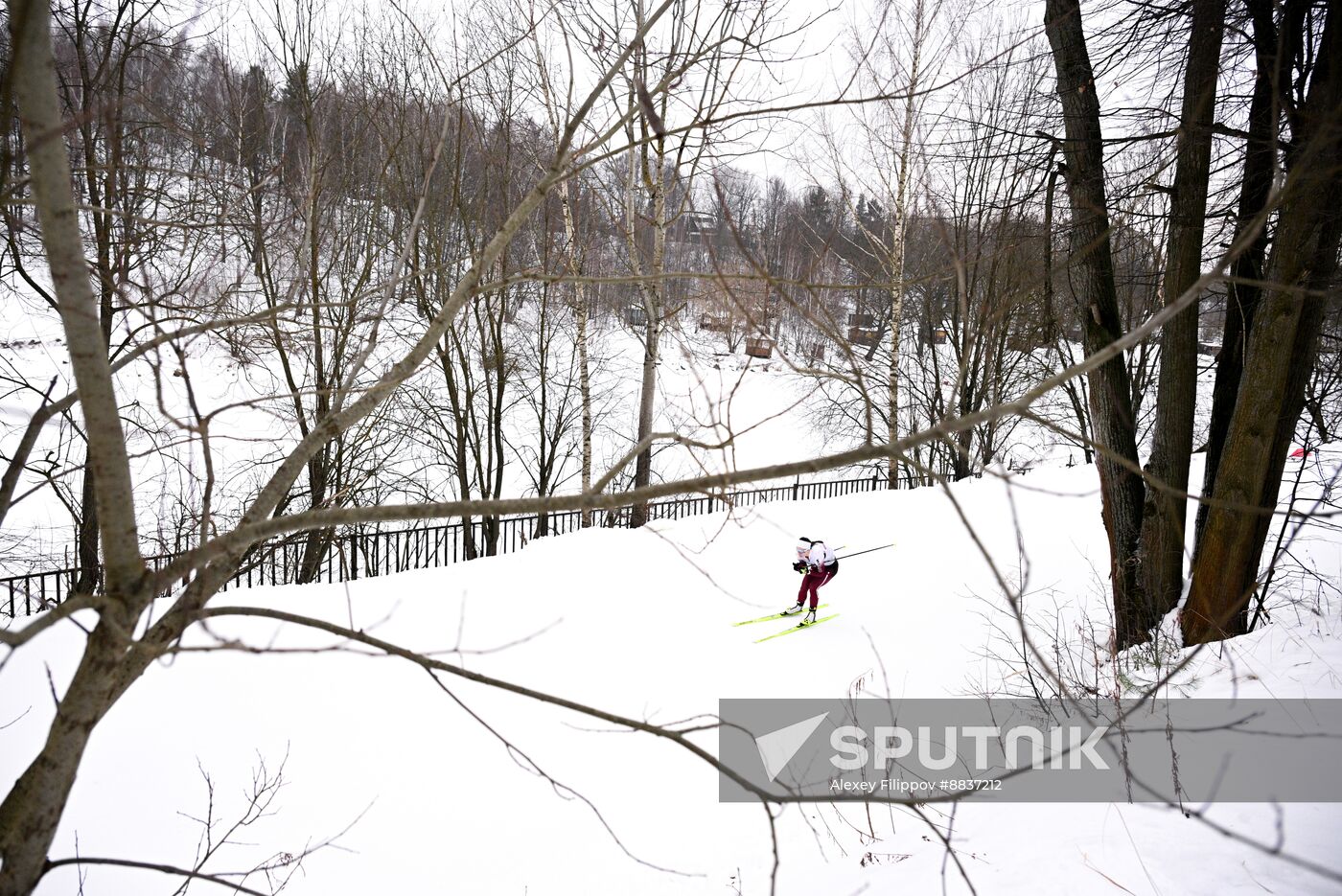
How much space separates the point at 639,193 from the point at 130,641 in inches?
484

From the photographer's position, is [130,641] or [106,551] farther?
[106,551]

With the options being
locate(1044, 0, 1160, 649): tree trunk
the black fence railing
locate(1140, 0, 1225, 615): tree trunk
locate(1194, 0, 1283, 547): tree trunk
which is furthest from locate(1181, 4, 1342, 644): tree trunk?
the black fence railing

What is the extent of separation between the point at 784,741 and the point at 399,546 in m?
8.60

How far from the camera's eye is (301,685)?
217 inches

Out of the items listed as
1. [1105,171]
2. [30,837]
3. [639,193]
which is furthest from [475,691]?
[639,193]

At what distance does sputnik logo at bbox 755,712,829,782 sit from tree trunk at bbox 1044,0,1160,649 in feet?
8.56

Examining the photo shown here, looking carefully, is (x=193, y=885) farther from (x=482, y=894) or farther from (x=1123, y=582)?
(x=1123, y=582)

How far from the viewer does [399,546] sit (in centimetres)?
1198

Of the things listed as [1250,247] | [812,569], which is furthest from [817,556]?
[1250,247]

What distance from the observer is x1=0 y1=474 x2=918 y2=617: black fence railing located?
8.62 metres

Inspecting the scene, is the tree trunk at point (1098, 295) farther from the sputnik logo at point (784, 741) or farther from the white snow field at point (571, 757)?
the sputnik logo at point (784, 741)

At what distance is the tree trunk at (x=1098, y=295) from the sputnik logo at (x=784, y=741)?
8.56ft

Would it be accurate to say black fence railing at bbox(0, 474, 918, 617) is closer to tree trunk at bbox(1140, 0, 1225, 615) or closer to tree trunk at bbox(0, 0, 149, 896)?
tree trunk at bbox(1140, 0, 1225, 615)

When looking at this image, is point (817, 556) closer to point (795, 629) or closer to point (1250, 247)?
point (795, 629)
